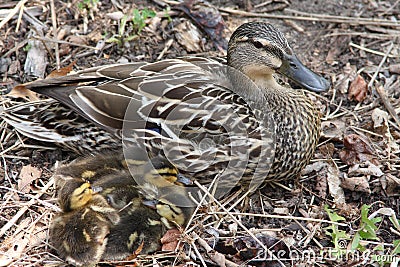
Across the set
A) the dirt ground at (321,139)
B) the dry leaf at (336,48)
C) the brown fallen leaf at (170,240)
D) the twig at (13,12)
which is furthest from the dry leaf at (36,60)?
the dry leaf at (336,48)

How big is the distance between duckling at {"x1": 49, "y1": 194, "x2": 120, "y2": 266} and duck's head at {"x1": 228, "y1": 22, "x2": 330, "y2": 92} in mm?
1292

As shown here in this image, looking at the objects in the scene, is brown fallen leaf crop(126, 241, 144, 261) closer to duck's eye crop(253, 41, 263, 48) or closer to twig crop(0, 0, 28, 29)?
duck's eye crop(253, 41, 263, 48)

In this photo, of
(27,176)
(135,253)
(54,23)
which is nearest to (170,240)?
(135,253)

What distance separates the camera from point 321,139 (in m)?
4.55

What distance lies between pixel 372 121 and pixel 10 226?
249 centimetres

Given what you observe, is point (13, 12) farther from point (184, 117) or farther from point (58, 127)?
point (184, 117)

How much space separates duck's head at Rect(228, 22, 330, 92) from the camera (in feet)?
13.2

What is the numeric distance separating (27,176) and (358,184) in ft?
6.77

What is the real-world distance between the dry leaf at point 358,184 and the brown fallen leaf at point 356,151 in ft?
0.57

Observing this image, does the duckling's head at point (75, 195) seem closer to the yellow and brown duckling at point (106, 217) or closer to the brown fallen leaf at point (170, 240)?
the yellow and brown duckling at point (106, 217)

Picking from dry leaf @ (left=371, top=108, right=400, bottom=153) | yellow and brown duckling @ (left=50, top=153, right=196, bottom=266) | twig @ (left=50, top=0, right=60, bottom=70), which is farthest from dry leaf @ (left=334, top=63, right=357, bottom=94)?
twig @ (left=50, top=0, right=60, bottom=70)

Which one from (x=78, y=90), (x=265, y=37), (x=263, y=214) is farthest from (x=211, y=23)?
(x=263, y=214)

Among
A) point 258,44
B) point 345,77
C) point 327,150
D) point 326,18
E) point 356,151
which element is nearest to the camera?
point 258,44

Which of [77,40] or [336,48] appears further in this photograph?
[336,48]
